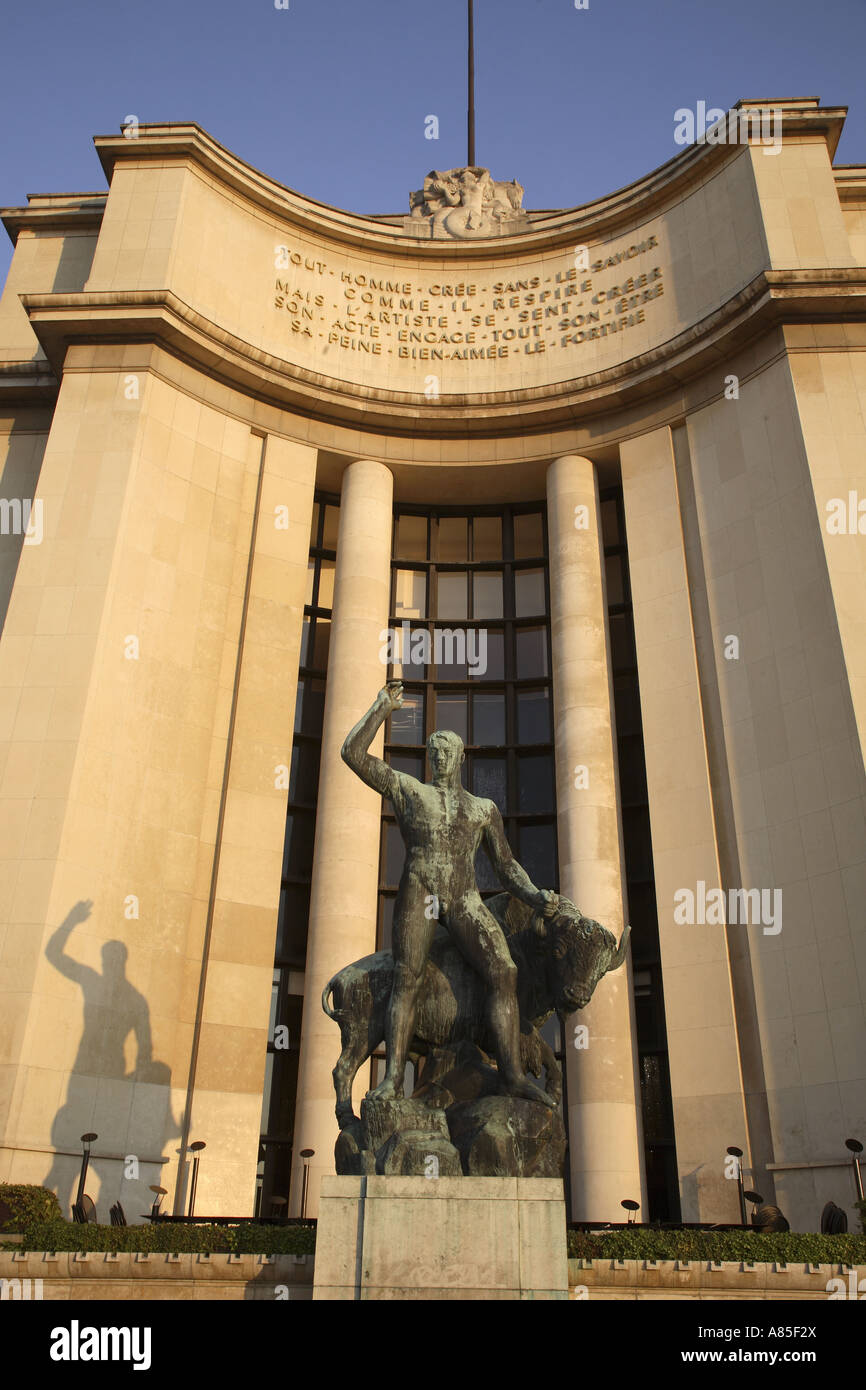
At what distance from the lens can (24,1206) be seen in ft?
53.5

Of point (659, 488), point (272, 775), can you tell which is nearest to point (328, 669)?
point (272, 775)

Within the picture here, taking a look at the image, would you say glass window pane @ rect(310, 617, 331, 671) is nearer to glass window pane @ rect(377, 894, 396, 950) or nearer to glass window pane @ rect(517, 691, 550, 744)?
glass window pane @ rect(517, 691, 550, 744)

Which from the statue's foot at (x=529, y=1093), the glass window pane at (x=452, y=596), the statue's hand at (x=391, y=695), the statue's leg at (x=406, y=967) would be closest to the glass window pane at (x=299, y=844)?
the glass window pane at (x=452, y=596)

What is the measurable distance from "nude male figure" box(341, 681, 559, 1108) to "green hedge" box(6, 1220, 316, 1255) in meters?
3.34

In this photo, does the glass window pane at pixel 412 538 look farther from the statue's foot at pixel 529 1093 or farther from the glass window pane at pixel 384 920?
the statue's foot at pixel 529 1093

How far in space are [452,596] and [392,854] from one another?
27.8ft

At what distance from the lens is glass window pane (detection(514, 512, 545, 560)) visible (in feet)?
108

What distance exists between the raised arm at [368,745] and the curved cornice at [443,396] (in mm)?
18902

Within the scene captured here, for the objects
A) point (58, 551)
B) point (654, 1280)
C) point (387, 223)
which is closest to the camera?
point (654, 1280)

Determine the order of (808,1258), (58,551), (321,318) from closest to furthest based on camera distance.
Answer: (808,1258), (58,551), (321,318)

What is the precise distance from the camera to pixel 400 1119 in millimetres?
10789

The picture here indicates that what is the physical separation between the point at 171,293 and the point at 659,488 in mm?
13899

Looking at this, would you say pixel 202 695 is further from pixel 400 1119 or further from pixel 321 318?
pixel 400 1119

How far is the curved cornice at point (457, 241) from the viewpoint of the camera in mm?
29766
